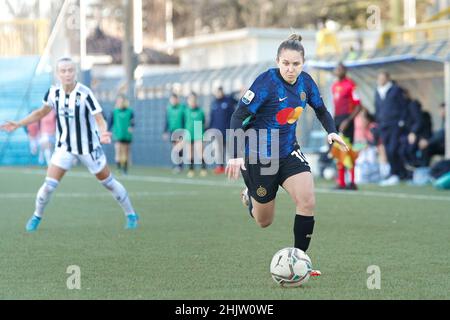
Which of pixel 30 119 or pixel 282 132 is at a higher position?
pixel 30 119

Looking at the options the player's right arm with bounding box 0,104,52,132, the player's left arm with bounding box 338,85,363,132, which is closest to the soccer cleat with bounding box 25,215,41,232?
the player's right arm with bounding box 0,104,52,132

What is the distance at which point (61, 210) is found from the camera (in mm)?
15523

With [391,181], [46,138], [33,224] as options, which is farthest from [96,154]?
[46,138]

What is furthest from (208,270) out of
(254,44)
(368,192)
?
(254,44)

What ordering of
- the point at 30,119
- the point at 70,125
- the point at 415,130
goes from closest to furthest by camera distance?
the point at 30,119
the point at 70,125
the point at 415,130

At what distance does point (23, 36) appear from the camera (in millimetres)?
36344

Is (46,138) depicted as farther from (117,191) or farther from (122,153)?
(117,191)

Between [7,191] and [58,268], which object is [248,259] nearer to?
[58,268]

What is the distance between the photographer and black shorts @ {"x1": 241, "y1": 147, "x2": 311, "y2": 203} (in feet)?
29.1

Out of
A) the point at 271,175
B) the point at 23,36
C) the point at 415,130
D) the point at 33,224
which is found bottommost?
the point at 33,224

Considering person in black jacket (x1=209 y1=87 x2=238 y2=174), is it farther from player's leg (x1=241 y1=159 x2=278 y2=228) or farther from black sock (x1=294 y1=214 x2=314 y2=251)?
black sock (x1=294 y1=214 x2=314 y2=251)

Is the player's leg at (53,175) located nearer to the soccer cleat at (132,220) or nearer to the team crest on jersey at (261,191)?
the soccer cleat at (132,220)

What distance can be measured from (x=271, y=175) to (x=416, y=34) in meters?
17.7

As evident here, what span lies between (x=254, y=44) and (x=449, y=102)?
1008 inches
